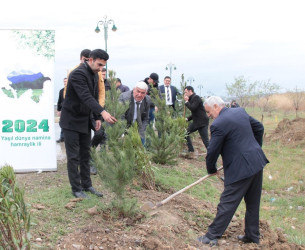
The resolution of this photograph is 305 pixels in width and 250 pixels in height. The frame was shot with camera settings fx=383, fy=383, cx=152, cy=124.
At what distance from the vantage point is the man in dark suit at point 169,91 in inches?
407

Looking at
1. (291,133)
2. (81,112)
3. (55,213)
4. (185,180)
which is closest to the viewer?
(55,213)

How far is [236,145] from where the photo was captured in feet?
13.9

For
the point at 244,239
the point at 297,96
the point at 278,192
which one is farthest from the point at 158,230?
the point at 297,96

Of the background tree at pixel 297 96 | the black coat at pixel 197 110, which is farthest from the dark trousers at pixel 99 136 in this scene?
the background tree at pixel 297 96

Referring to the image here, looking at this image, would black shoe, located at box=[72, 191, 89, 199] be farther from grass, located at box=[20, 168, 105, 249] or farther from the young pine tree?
the young pine tree

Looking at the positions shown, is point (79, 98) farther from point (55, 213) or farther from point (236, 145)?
point (236, 145)

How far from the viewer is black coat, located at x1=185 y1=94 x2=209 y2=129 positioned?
9453 mm

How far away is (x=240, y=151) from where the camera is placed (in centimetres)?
421

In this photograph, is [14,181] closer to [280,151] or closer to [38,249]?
[38,249]

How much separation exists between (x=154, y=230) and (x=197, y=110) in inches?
230

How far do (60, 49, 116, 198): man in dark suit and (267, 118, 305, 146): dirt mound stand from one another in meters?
11.4

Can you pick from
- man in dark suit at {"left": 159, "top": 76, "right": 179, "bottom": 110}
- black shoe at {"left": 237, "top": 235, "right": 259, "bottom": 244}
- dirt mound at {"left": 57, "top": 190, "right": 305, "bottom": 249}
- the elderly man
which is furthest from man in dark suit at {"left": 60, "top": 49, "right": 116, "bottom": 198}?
man in dark suit at {"left": 159, "top": 76, "right": 179, "bottom": 110}

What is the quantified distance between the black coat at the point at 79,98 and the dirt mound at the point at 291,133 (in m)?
11.5

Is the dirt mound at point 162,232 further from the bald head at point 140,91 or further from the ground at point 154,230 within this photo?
the bald head at point 140,91
